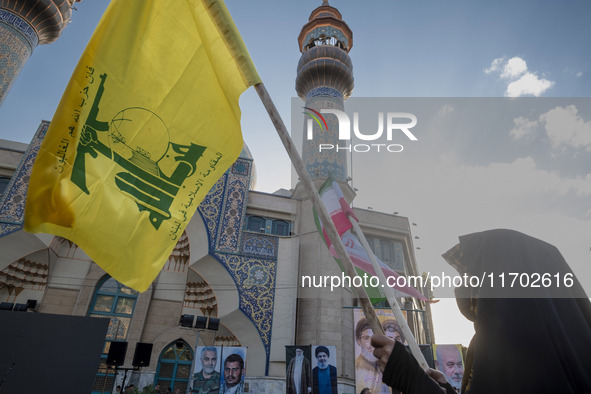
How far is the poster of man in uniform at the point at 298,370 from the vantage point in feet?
28.1

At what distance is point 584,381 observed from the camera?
92 cm

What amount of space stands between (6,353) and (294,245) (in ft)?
25.3

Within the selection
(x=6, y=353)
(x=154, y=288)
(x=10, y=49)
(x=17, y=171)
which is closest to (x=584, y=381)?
(x=6, y=353)

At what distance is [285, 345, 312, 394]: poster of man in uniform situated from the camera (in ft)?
28.1

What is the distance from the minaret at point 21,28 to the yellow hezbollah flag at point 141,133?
12688 mm

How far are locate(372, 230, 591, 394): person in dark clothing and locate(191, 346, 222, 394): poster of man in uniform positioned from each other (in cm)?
859

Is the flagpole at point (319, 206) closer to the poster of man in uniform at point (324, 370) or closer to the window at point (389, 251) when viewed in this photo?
the poster of man in uniform at point (324, 370)

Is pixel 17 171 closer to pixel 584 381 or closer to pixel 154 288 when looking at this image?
pixel 154 288

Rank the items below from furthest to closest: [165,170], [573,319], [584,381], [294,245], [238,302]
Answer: [294,245]
[238,302]
[165,170]
[573,319]
[584,381]

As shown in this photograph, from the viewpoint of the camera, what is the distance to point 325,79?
15.9 m

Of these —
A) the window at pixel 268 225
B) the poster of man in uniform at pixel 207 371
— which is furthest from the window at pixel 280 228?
the poster of man in uniform at pixel 207 371

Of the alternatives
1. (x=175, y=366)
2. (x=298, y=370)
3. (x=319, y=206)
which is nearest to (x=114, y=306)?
(x=175, y=366)

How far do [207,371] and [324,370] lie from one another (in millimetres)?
2964

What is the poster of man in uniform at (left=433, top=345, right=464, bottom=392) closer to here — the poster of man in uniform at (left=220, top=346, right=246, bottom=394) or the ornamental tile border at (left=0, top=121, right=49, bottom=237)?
the poster of man in uniform at (left=220, top=346, right=246, bottom=394)
